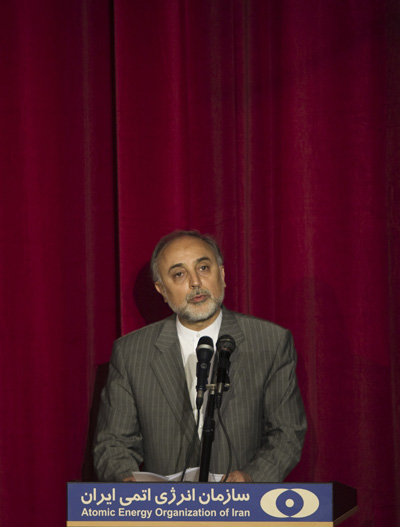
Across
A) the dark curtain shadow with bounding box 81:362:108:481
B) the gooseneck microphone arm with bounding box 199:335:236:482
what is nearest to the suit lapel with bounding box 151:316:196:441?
the dark curtain shadow with bounding box 81:362:108:481

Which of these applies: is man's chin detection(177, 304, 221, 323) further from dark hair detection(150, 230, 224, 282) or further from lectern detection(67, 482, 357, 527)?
lectern detection(67, 482, 357, 527)

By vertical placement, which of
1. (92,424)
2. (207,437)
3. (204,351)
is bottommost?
(92,424)

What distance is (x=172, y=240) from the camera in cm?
269

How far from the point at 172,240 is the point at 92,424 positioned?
937 millimetres

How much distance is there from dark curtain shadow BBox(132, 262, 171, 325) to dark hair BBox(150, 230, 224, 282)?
0.66 feet

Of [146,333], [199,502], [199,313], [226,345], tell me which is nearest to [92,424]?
[146,333]

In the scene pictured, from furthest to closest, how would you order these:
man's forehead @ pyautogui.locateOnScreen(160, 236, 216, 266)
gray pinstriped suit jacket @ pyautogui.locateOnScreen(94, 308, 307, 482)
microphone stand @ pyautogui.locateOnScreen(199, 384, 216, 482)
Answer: man's forehead @ pyautogui.locateOnScreen(160, 236, 216, 266) → gray pinstriped suit jacket @ pyautogui.locateOnScreen(94, 308, 307, 482) → microphone stand @ pyautogui.locateOnScreen(199, 384, 216, 482)

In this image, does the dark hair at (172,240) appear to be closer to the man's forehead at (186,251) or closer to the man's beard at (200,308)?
the man's forehead at (186,251)

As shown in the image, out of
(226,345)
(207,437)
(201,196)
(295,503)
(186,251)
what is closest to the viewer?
(295,503)

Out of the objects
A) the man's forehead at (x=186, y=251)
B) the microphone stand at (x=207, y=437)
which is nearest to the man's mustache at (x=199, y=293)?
the man's forehead at (x=186, y=251)

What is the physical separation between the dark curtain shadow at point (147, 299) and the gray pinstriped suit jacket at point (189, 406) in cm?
35

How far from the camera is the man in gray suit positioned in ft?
8.17

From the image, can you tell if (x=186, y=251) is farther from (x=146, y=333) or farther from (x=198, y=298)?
(x=146, y=333)

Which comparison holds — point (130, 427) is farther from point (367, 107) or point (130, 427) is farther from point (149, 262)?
point (367, 107)
